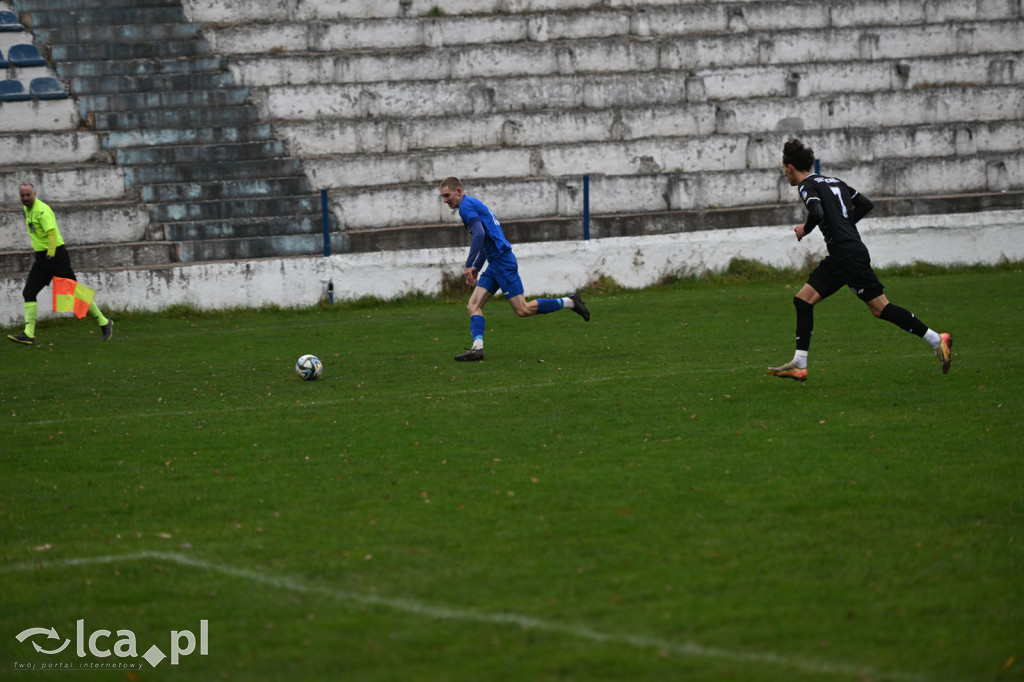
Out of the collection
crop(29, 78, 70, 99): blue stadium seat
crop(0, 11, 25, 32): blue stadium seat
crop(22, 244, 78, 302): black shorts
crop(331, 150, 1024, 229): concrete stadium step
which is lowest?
crop(22, 244, 78, 302): black shorts

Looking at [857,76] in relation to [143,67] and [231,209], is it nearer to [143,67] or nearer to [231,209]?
[231,209]

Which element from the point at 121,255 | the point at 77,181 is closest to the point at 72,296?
the point at 121,255

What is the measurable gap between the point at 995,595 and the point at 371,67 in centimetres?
1809

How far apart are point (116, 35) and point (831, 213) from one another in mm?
16812

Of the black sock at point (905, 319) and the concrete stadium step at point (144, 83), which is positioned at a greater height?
the concrete stadium step at point (144, 83)

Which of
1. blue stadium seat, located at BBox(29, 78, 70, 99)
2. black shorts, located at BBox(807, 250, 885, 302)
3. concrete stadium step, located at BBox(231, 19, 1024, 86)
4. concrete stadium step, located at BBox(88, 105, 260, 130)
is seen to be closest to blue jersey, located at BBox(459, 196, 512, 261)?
black shorts, located at BBox(807, 250, 885, 302)

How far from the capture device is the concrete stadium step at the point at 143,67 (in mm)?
20406

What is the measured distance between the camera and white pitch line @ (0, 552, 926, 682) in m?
3.95

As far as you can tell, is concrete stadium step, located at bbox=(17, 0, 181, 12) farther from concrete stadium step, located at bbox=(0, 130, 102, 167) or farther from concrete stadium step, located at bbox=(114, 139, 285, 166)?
concrete stadium step, located at bbox=(114, 139, 285, 166)

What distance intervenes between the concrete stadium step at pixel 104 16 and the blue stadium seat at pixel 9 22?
0.72 feet

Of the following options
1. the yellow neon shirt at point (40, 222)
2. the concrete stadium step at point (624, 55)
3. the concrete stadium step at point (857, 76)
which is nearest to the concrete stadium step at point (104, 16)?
the concrete stadium step at point (624, 55)

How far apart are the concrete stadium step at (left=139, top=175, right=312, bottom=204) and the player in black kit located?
11.1 m

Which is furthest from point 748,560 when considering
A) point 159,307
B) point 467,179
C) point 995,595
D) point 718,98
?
point 718,98

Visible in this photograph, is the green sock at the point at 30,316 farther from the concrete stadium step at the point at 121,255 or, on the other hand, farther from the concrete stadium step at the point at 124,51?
the concrete stadium step at the point at 124,51
